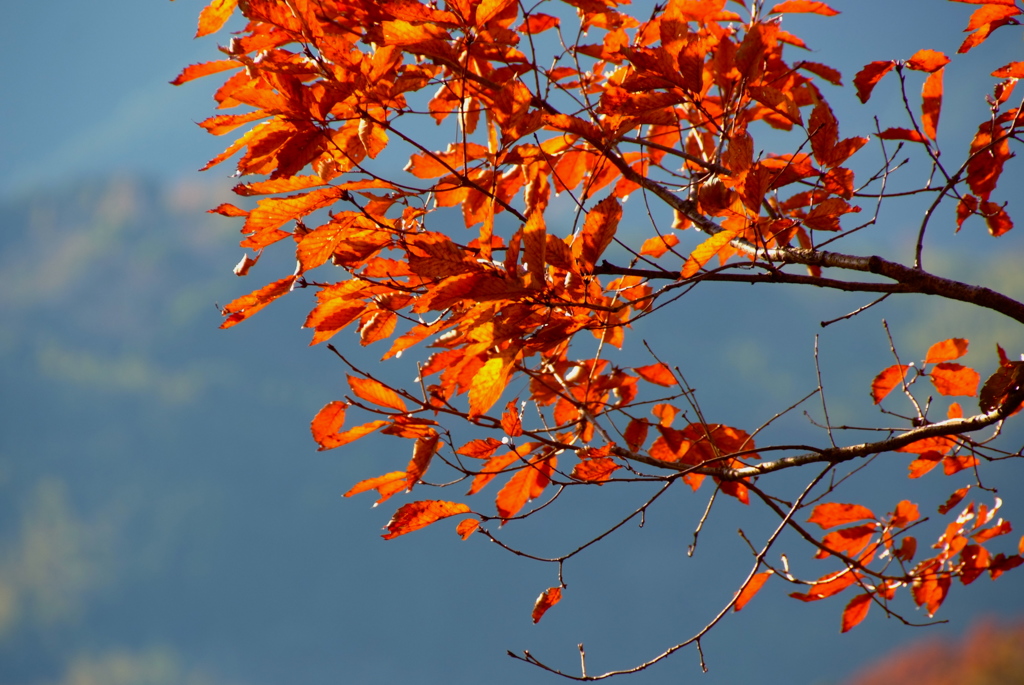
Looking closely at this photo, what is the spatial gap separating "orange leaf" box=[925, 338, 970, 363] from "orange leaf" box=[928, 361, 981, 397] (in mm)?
11

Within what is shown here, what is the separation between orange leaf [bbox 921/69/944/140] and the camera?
876 millimetres

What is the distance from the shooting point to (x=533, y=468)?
2.96 ft

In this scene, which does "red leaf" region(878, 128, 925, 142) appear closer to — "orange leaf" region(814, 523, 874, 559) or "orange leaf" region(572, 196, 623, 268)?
"orange leaf" region(572, 196, 623, 268)

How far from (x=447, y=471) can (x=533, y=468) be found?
14.2 meters

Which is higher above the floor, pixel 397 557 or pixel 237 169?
pixel 397 557

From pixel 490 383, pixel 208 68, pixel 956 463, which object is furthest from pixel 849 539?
pixel 208 68

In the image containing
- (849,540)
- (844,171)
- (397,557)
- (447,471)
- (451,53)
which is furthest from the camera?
(397,557)

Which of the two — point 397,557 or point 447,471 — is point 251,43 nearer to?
point 447,471

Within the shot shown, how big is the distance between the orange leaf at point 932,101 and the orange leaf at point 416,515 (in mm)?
673

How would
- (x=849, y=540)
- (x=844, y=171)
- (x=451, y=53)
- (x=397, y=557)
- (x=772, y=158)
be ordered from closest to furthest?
(x=451, y=53), (x=844, y=171), (x=772, y=158), (x=849, y=540), (x=397, y=557)

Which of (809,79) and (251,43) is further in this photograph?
(809,79)

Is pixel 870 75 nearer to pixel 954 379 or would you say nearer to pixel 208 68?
pixel 954 379

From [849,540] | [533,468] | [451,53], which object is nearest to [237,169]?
[451,53]

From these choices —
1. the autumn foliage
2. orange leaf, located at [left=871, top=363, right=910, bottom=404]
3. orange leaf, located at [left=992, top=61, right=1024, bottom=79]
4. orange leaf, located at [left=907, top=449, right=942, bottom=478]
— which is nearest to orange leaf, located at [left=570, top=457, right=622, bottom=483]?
the autumn foliage
